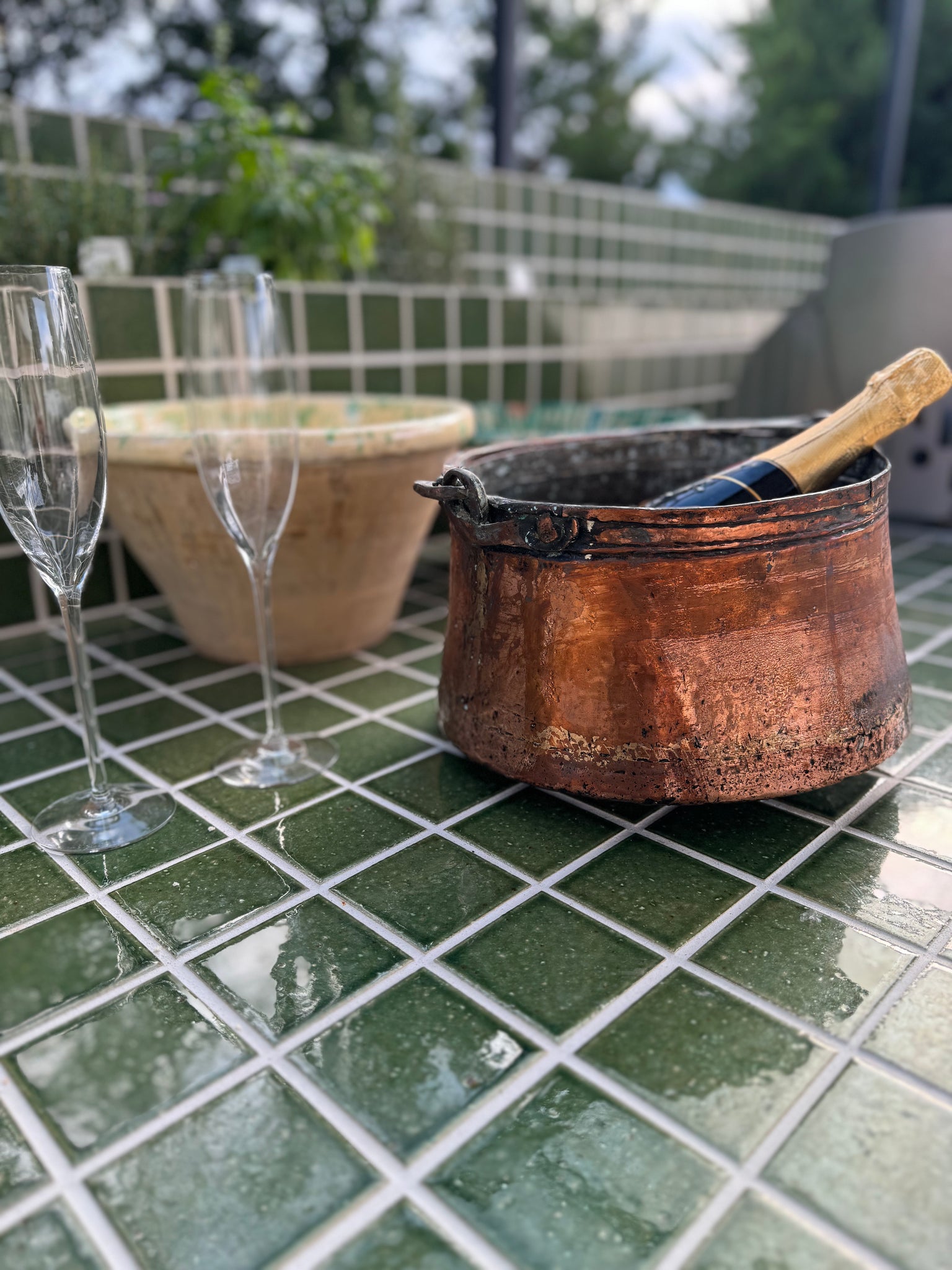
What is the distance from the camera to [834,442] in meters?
0.99

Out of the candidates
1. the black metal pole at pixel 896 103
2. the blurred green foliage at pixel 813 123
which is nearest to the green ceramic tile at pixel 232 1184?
the black metal pole at pixel 896 103

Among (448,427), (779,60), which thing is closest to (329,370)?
(448,427)

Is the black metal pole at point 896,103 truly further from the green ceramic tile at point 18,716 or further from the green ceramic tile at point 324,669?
the green ceramic tile at point 18,716

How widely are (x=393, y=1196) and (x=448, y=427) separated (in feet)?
3.52

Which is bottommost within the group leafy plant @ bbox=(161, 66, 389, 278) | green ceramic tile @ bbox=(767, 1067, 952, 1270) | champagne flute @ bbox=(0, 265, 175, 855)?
green ceramic tile @ bbox=(767, 1067, 952, 1270)

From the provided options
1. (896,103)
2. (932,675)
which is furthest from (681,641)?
(896,103)

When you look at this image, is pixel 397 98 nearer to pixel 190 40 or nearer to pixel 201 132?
pixel 201 132

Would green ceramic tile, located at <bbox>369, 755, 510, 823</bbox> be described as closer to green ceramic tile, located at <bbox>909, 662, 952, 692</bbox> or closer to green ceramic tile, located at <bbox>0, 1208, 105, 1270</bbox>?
green ceramic tile, located at <bbox>0, 1208, 105, 1270</bbox>

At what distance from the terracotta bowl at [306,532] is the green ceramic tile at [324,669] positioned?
0.02 metres

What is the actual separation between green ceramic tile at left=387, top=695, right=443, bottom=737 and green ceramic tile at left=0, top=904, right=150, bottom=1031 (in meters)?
0.48

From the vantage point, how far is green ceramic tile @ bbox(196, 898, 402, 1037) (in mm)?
720

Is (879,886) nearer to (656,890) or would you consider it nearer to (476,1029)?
(656,890)

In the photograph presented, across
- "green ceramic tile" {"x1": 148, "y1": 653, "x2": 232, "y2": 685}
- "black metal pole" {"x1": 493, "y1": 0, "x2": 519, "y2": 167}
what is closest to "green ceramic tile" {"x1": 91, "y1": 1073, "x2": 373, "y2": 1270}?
"green ceramic tile" {"x1": 148, "y1": 653, "x2": 232, "y2": 685}

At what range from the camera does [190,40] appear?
136 inches
